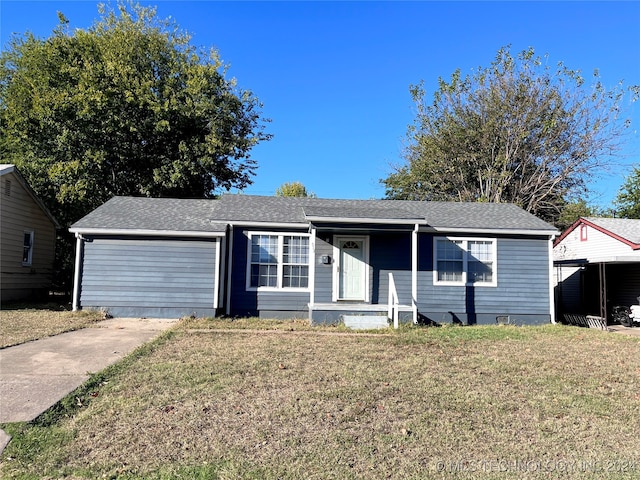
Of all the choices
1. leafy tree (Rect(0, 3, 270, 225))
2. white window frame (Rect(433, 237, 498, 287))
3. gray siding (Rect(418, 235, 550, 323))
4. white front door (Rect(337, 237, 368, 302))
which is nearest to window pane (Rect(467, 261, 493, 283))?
white window frame (Rect(433, 237, 498, 287))

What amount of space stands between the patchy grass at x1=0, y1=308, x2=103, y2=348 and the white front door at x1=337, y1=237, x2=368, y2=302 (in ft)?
20.2

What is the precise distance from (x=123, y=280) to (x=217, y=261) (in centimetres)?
255

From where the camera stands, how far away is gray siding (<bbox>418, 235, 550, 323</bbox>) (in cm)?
1173

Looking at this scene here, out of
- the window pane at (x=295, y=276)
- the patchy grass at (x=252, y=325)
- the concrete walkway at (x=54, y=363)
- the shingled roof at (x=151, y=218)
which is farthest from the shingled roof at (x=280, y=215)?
the concrete walkway at (x=54, y=363)

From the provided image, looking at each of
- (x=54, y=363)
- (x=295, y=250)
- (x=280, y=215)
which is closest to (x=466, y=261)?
(x=295, y=250)

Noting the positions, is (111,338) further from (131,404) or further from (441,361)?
(441,361)

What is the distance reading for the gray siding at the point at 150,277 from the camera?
1141cm

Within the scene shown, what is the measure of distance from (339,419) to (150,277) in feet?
28.7

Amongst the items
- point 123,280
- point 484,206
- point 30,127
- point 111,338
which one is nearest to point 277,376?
point 111,338

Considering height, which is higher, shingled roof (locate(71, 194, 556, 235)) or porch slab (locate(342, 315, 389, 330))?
shingled roof (locate(71, 194, 556, 235))

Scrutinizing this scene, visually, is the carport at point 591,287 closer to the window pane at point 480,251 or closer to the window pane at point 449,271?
the window pane at point 480,251

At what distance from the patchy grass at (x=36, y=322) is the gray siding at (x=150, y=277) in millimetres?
668

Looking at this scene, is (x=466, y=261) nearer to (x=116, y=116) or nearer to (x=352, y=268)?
(x=352, y=268)

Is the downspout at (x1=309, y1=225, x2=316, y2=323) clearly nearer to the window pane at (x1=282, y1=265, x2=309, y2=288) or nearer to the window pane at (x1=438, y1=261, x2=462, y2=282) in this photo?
the window pane at (x1=282, y1=265, x2=309, y2=288)
